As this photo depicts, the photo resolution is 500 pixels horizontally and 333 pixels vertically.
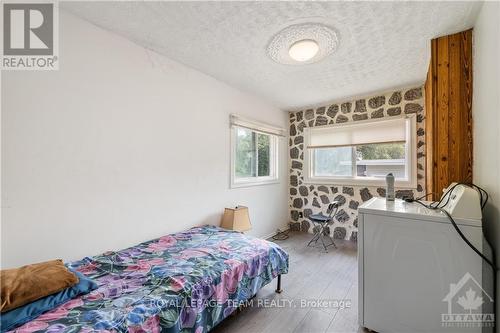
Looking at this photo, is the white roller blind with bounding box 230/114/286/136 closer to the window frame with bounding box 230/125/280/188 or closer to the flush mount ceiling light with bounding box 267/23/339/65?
the window frame with bounding box 230/125/280/188

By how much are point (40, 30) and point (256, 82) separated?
220cm

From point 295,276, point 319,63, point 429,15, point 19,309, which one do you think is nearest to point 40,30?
point 19,309

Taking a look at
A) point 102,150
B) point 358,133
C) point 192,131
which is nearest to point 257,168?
point 192,131

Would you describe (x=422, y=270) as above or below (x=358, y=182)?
below

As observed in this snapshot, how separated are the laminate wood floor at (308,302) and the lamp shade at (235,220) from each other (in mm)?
775

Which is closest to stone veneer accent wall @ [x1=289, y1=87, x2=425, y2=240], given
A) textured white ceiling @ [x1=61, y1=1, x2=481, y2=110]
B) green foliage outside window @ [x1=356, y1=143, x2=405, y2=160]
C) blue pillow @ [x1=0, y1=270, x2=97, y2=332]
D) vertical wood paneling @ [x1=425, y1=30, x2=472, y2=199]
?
green foliage outside window @ [x1=356, y1=143, x2=405, y2=160]

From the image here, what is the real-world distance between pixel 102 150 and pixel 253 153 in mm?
2294

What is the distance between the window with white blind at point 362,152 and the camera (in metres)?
3.31

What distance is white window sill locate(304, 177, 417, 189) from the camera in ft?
10.8

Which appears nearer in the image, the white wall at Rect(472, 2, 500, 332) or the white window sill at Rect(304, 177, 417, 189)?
the white wall at Rect(472, 2, 500, 332)

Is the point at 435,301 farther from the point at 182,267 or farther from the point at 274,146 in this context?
the point at 274,146

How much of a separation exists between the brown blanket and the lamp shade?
5.51 feet

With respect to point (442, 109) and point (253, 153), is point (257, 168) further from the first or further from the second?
point (442, 109)

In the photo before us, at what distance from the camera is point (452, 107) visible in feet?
6.20
